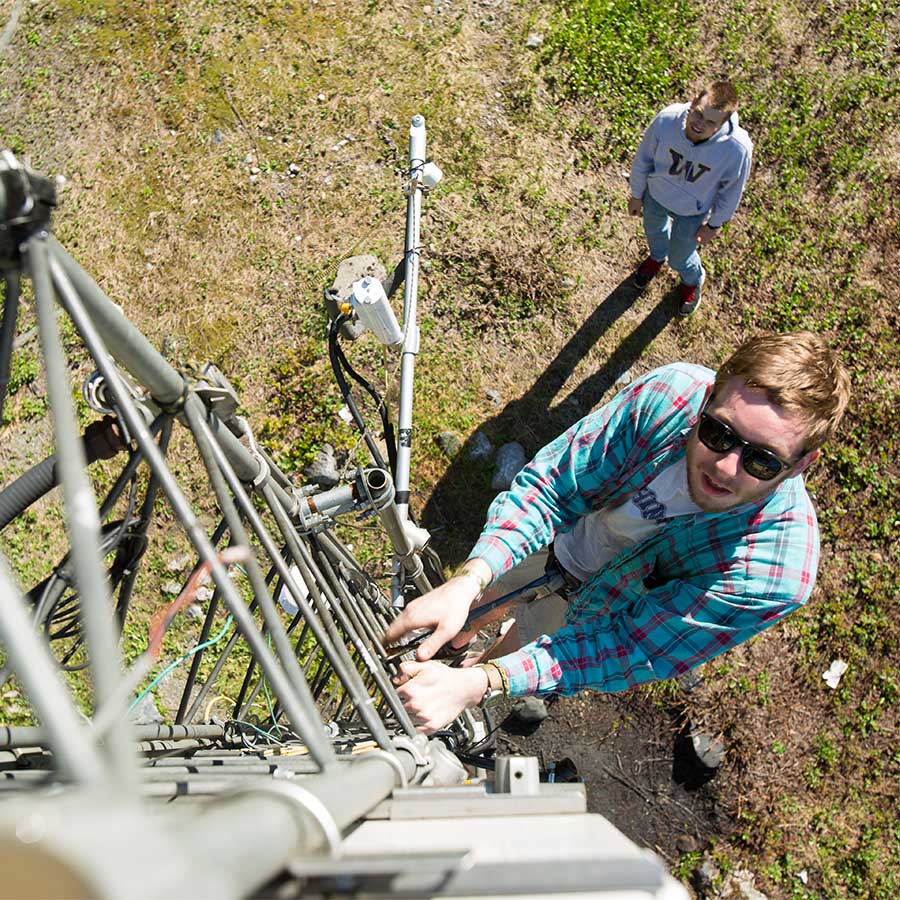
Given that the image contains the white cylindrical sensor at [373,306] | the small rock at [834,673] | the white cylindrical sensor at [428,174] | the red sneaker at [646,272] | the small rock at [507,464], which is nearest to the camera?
the white cylindrical sensor at [373,306]

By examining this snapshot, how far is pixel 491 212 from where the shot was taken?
553cm

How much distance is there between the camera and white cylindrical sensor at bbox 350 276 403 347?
137 inches

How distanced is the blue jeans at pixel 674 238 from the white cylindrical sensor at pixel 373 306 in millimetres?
2076

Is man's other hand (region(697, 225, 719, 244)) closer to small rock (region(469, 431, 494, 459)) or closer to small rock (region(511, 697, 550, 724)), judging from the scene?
small rock (region(469, 431, 494, 459))

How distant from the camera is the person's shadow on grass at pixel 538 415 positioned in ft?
16.3

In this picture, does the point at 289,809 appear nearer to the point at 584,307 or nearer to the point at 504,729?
the point at 504,729

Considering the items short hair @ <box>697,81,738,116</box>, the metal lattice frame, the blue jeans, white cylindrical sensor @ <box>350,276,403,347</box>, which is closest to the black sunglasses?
the metal lattice frame

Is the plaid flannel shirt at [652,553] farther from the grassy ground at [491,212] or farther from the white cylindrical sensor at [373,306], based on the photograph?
the grassy ground at [491,212]

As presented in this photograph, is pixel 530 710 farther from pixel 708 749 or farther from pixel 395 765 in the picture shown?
pixel 395 765

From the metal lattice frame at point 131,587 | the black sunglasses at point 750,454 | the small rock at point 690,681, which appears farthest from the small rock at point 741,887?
the black sunglasses at point 750,454

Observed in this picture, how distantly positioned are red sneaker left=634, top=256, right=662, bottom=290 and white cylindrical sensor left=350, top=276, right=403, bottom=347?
231 centimetres

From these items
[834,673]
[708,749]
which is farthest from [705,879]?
[834,673]

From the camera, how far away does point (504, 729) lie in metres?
4.42

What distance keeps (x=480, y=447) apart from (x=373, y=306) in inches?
70.5
